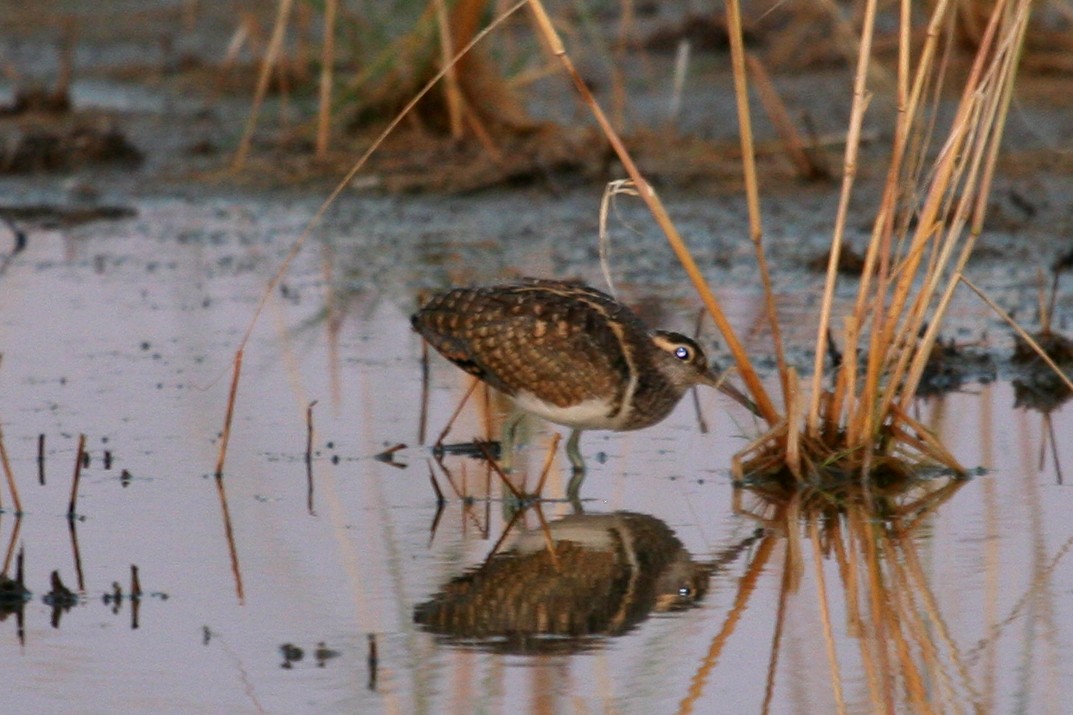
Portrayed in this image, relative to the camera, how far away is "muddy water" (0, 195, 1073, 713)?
4.26 m

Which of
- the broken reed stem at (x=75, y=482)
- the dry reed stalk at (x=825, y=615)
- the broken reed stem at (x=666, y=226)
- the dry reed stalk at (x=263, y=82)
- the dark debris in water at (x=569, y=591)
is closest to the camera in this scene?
the dry reed stalk at (x=825, y=615)

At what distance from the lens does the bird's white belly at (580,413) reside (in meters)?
Result: 5.94

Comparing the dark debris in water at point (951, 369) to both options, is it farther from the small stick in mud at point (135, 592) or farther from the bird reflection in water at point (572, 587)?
the small stick in mud at point (135, 592)

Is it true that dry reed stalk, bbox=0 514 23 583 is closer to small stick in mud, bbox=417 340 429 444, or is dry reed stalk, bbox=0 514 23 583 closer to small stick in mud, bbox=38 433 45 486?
small stick in mud, bbox=38 433 45 486

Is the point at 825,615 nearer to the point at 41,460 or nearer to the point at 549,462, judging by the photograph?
the point at 549,462

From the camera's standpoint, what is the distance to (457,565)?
5156 mm

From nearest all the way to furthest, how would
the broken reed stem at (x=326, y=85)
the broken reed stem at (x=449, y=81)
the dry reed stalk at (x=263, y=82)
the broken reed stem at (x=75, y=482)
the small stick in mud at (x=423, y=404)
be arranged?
1. the broken reed stem at (x=75, y=482)
2. the small stick in mud at (x=423, y=404)
3. the broken reed stem at (x=449, y=81)
4. the dry reed stalk at (x=263, y=82)
5. the broken reed stem at (x=326, y=85)

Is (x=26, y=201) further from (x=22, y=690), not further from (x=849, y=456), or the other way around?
(x=22, y=690)

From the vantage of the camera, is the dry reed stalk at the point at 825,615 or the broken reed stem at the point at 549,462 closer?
the dry reed stalk at the point at 825,615

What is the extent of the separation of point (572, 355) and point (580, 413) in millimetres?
169

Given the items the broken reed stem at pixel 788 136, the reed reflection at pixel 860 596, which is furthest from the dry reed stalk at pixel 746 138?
the broken reed stem at pixel 788 136

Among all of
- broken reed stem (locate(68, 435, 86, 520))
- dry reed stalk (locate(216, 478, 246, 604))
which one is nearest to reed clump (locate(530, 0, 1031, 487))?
dry reed stalk (locate(216, 478, 246, 604))

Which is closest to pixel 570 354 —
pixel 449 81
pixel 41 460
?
pixel 41 460

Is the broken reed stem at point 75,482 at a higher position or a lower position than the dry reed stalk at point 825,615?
higher
